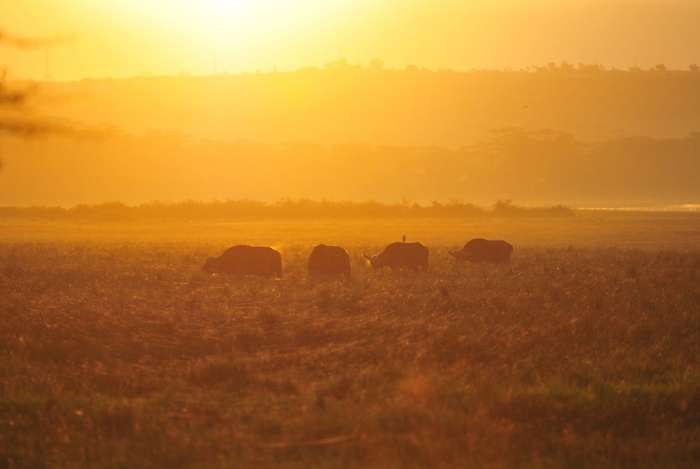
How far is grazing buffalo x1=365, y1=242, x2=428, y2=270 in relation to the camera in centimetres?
2048

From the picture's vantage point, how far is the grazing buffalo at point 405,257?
20.5 meters

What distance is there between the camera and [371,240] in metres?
33.9

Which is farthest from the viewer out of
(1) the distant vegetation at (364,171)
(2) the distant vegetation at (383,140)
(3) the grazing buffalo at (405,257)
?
(2) the distant vegetation at (383,140)

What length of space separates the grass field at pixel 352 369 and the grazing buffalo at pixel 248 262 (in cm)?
108

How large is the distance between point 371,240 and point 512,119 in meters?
90.8

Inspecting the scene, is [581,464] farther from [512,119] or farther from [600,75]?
[600,75]

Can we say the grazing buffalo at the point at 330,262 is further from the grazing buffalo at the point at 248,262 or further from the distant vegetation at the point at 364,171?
the distant vegetation at the point at 364,171

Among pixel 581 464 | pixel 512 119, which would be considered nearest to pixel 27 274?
pixel 581 464

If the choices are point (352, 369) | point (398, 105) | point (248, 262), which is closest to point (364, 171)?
point (398, 105)

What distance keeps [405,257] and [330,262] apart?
2.17m

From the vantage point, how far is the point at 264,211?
51781 mm

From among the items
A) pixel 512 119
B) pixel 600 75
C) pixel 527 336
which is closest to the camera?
pixel 527 336

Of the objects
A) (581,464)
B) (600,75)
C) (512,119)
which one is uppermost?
(600,75)

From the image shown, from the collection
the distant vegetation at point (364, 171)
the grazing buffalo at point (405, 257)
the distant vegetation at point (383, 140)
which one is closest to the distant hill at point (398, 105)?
the distant vegetation at point (383, 140)
